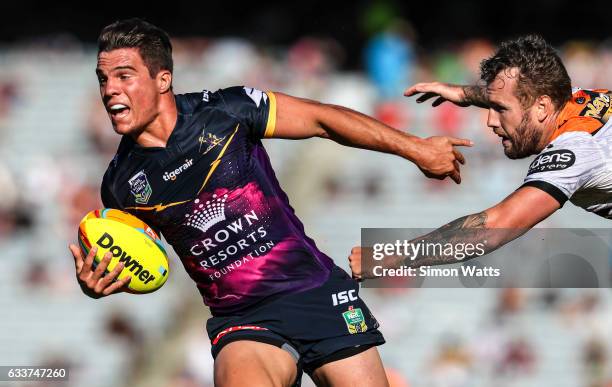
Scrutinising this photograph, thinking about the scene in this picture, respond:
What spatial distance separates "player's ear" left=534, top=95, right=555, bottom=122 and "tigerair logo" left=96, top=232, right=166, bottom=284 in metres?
2.17

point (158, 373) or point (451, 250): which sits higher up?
point (451, 250)

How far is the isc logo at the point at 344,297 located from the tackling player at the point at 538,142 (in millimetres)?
505

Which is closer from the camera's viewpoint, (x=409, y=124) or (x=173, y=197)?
(x=173, y=197)

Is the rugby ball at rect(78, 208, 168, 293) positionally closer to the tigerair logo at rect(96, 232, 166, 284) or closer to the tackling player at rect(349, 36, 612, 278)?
the tigerair logo at rect(96, 232, 166, 284)

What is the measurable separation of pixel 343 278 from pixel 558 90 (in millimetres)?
1523

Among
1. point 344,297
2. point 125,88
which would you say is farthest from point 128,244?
point 344,297

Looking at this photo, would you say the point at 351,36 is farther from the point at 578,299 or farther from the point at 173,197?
the point at 173,197

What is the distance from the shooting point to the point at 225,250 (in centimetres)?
542

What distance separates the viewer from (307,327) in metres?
5.45

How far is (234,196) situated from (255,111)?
0.47 m

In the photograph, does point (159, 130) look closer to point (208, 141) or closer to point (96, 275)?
point (208, 141)

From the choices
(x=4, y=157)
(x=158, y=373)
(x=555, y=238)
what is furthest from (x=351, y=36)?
(x=555, y=238)

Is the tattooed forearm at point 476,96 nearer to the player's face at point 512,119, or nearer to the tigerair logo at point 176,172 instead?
the player's face at point 512,119

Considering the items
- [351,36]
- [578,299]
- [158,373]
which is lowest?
[158,373]
